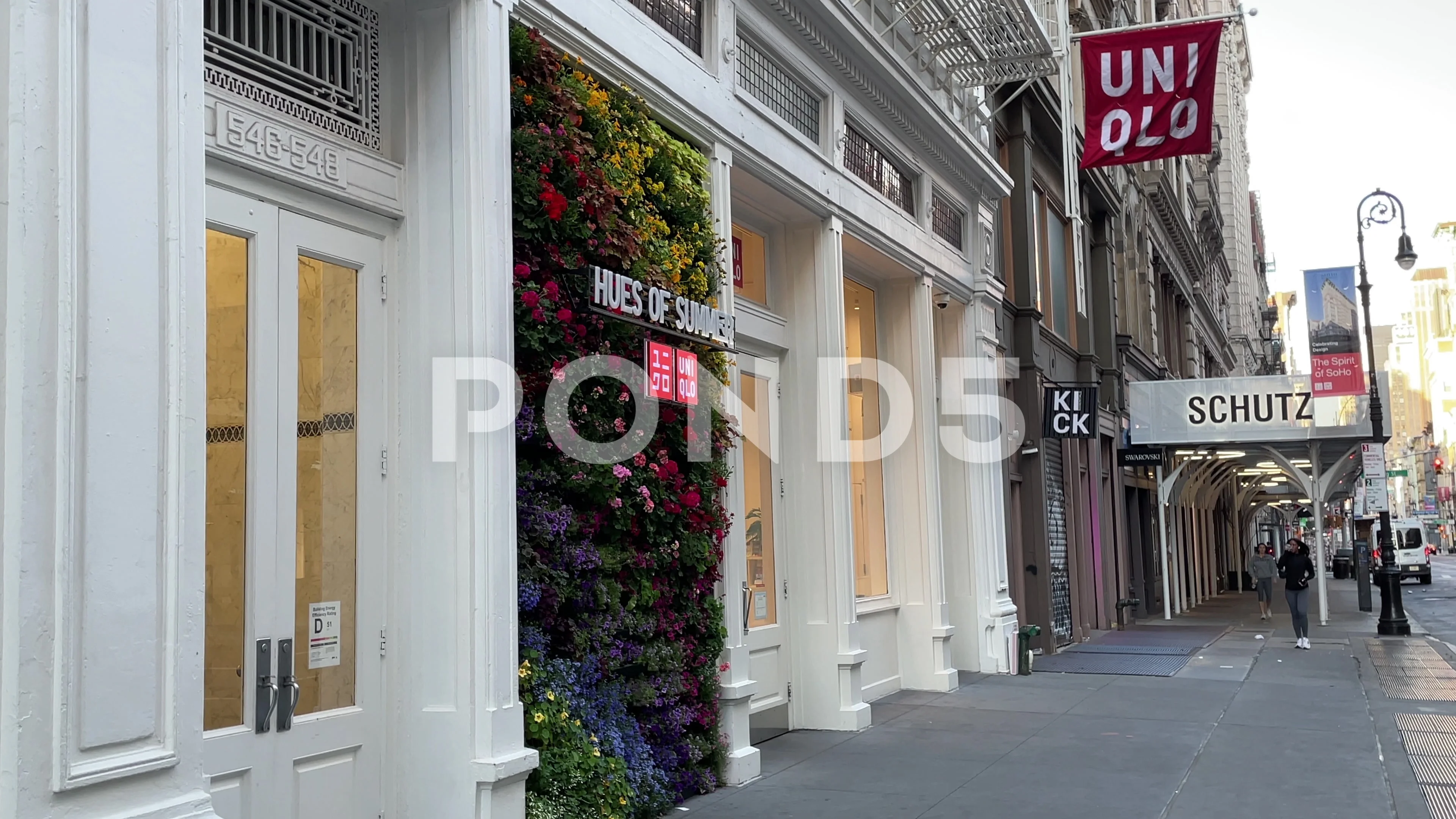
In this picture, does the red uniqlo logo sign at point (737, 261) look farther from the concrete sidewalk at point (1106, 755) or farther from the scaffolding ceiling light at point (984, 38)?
the concrete sidewalk at point (1106, 755)

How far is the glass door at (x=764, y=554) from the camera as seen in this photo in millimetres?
10773

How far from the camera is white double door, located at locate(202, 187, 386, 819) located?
5402 millimetres

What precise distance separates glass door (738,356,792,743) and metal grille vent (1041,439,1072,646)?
8.95 m

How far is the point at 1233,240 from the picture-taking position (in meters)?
70.4

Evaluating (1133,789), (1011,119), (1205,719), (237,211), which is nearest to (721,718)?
(1133,789)

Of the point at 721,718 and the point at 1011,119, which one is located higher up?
the point at 1011,119

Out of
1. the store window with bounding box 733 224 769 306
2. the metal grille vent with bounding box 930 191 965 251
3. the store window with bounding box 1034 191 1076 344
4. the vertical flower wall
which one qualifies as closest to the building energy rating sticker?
the vertical flower wall

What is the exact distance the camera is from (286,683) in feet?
18.3

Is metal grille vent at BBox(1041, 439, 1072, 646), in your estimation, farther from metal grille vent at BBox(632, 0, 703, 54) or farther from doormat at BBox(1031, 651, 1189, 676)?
metal grille vent at BBox(632, 0, 703, 54)

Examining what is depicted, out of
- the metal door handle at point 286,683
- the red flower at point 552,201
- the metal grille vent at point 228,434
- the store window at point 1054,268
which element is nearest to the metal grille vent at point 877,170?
the red flower at point 552,201

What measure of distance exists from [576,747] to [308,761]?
4.81 feet

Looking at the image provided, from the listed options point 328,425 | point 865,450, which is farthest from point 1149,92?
point 328,425

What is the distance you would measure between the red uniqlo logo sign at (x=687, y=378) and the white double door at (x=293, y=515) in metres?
2.46

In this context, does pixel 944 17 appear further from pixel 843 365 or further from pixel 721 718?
pixel 721 718
